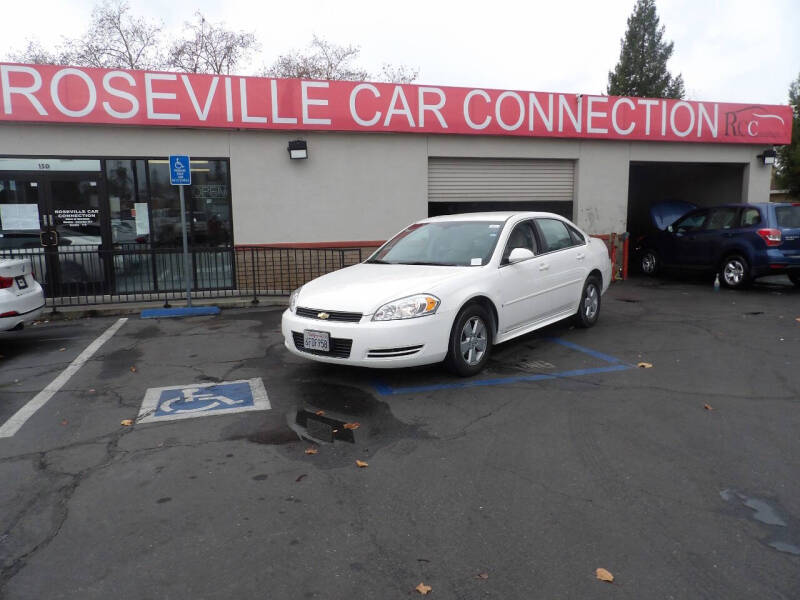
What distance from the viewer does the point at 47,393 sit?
5926 mm

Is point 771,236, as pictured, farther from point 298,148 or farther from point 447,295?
point 298,148

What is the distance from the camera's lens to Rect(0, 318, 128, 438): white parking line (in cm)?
499

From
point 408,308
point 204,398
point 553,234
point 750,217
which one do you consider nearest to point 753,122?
point 750,217

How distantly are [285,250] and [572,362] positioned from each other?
682cm

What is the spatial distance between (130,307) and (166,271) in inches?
41.7

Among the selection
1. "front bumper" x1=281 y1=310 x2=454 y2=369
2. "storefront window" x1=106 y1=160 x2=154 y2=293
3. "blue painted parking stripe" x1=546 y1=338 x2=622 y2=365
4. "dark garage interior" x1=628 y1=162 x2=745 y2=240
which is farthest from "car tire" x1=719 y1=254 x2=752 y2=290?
"storefront window" x1=106 y1=160 x2=154 y2=293

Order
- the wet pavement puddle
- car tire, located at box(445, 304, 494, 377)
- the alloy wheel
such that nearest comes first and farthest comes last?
the wet pavement puddle
car tire, located at box(445, 304, 494, 377)
the alloy wheel

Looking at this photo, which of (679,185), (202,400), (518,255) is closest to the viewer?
(202,400)

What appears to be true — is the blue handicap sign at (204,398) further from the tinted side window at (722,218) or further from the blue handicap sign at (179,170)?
the tinted side window at (722,218)

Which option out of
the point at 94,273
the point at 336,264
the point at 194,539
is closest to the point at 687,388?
the point at 194,539

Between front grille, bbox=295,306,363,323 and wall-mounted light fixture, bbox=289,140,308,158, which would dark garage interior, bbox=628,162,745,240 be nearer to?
wall-mounted light fixture, bbox=289,140,308,158

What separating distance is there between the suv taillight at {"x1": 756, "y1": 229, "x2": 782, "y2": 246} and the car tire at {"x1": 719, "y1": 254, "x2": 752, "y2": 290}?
62 centimetres

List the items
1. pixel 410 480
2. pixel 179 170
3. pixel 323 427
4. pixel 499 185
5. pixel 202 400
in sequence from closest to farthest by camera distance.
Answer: pixel 410 480, pixel 323 427, pixel 202 400, pixel 179 170, pixel 499 185

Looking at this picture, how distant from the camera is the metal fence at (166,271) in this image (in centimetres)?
1074
